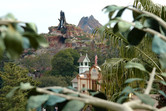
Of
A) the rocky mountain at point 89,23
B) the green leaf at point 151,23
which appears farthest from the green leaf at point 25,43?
the rocky mountain at point 89,23

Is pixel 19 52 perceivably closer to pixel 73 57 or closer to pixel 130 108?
pixel 130 108

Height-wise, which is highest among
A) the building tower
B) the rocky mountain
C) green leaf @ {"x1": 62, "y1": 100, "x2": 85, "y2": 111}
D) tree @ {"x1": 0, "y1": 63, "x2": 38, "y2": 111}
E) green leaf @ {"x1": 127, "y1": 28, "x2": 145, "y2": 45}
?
the rocky mountain

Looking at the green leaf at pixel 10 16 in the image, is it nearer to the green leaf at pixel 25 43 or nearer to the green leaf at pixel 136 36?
the green leaf at pixel 25 43

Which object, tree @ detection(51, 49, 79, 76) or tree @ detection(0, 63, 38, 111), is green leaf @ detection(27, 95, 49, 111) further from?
tree @ detection(51, 49, 79, 76)

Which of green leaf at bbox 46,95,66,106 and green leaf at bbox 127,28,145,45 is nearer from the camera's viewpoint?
green leaf at bbox 46,95,66,106

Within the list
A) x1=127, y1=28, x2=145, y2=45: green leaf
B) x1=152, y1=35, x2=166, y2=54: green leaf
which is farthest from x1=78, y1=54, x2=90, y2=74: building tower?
x1=152, y1=35, x2=166, y2=54: green leaf

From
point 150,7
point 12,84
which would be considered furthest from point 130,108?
point 12,84

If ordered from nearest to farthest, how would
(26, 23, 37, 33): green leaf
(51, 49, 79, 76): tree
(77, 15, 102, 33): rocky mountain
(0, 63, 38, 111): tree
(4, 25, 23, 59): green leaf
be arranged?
1. (4, 25, 23, 59): green leaf
2. (26, 23, 37, 33): green leaf
3. (0, 63, 38, 111): tree
4. (51, 49, 79, 76): tree
5. (77, 15, 102, 33): rocky mountain

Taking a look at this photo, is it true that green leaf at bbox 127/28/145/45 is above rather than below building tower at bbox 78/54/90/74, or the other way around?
below

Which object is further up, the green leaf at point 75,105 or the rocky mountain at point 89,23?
the rocky mountain at point 89,23

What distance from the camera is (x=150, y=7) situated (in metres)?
3.15

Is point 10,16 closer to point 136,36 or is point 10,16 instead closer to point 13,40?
point 13,40

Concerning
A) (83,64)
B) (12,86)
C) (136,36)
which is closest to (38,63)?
(83,64)

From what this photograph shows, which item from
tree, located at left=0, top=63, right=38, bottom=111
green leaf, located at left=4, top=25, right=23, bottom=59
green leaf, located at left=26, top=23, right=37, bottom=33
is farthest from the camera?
tree, located at left=0, top=63, right=38, bottom=111
